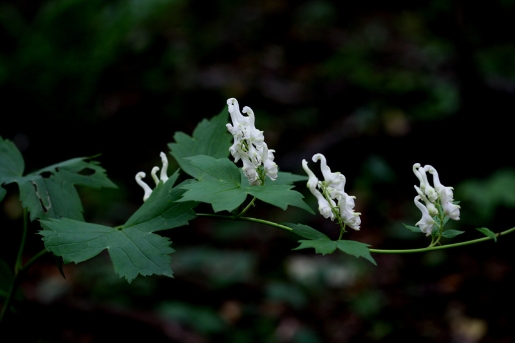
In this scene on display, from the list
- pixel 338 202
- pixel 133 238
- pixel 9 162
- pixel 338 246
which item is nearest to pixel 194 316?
pixel 9 162

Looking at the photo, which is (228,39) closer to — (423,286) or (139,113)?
(139,113)

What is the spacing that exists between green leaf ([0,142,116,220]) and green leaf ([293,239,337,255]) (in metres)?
0.82

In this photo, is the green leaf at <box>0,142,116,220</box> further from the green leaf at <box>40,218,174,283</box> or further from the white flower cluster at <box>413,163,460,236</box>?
the white flower cluster at <box>413,163,460,236</box>

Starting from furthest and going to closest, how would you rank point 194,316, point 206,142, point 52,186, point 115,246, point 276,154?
point 276,154 < point 194,316 < point 206,142 < point 52,186 < point 115,246

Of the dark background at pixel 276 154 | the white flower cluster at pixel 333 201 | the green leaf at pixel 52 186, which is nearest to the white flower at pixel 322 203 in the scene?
the white flower cluster at pixel 333 201

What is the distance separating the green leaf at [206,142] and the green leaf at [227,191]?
0.31m

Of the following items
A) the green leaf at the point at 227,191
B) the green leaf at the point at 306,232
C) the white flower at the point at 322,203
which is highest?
the green leaf at the point at 227,191

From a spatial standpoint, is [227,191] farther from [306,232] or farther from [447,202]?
[447,202]

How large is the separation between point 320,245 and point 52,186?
0.96 meters

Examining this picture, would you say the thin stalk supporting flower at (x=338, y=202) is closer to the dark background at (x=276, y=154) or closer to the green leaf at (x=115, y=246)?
the green leaf at (x=115, y=246)

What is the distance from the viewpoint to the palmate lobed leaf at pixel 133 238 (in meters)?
1.43

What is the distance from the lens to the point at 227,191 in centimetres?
145

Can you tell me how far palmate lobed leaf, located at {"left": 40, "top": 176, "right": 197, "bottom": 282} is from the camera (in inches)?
56.3

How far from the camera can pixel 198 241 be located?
520 centimetres
